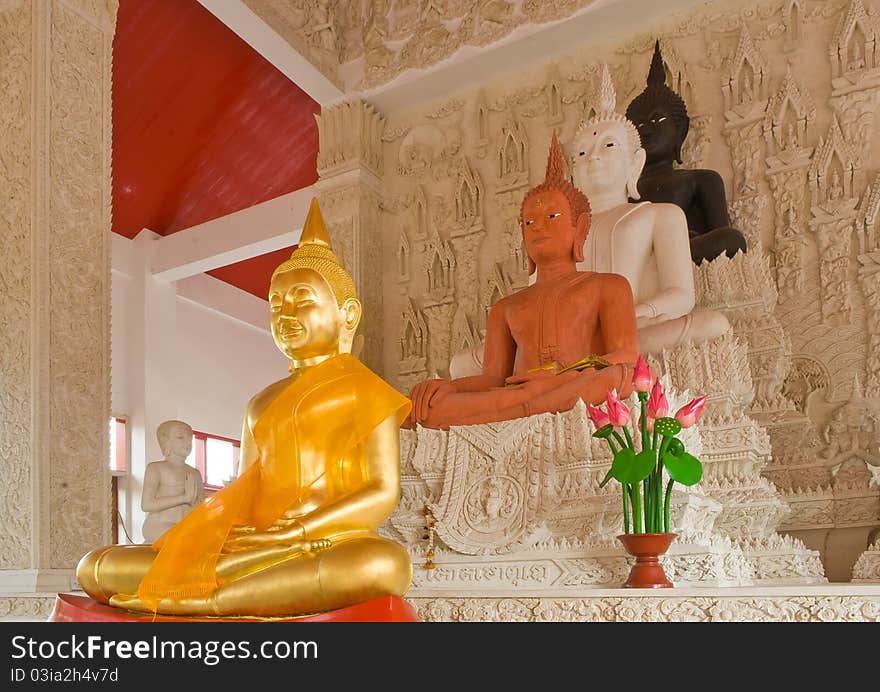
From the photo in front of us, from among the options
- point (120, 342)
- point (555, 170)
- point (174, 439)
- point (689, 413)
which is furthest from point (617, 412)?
point (120, 342)

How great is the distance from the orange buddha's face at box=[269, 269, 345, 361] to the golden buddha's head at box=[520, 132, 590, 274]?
170 cm

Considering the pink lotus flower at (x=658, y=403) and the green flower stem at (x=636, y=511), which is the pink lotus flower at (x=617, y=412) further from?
the green flower stem at (x=636, y=511)

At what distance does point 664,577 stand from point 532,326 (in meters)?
1.61

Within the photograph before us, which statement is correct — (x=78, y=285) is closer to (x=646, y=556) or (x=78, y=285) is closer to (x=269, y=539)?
(x=269, y=539)

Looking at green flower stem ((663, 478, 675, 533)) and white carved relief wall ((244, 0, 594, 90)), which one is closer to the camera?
green flower stem ((663, 478, 675, 533))

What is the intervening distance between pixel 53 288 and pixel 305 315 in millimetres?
2249

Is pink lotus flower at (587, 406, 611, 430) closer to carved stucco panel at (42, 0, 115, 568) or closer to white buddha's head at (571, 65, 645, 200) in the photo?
white buddha's head at (571, 65, 645, 200)

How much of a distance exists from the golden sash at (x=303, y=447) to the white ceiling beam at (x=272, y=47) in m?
4.27

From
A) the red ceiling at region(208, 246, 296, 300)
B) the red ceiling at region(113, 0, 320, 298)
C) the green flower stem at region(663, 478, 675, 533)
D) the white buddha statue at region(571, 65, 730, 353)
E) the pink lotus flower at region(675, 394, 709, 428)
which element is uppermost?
the red ceiling at region(113, 0, 320, 298)

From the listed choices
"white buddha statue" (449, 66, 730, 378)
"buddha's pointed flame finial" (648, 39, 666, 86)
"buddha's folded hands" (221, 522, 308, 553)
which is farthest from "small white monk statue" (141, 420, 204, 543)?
"buddha's pointed flame finial" (648, 39, 666, 86)

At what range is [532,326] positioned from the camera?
3.98 metres

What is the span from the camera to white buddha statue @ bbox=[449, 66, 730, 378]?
15.3ft

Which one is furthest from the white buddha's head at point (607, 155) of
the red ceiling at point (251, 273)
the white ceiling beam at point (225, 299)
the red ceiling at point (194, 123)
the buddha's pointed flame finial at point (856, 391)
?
the white ceiling beam at point (225, 299)
